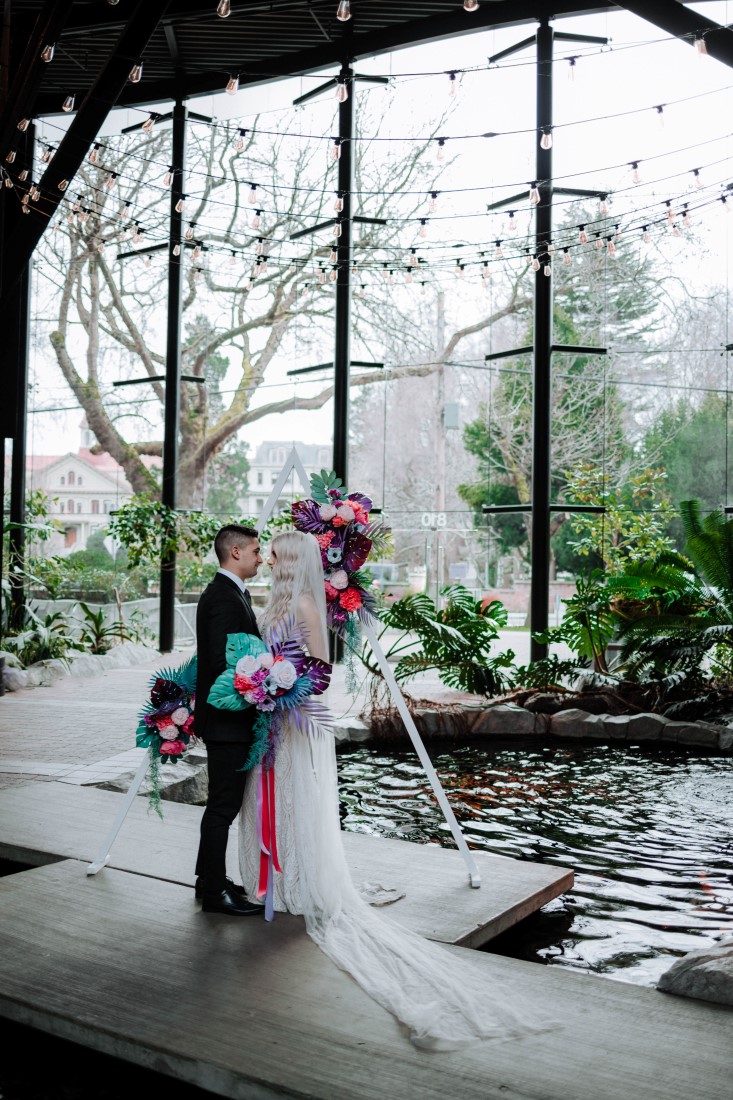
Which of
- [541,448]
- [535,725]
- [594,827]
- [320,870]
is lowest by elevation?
[594,827]

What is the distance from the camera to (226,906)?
3.82 metres

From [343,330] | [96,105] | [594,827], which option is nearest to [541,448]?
[343,330]

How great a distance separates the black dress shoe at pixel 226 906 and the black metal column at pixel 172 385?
29.6 feet

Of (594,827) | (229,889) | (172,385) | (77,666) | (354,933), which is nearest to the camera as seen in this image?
(354,933)

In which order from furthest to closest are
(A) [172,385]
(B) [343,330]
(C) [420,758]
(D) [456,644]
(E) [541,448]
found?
(A) [172,385], (B) [343,330], (E) [541,448], (D) [456,644], (C) [420,758]

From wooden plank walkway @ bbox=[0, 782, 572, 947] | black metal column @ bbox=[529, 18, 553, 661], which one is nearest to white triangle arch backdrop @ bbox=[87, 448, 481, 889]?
wooden plank walkway @ bbox=[0, 782, 572, 947]

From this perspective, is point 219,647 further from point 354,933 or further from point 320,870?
point 354,933

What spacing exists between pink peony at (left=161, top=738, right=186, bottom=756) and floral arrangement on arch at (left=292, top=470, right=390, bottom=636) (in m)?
0.81

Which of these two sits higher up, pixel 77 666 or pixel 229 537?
pixel 229 537

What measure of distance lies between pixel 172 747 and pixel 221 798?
1.62 feet

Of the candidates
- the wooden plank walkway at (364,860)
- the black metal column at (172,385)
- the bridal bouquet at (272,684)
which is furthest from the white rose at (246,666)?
the black metal column at (172,385)

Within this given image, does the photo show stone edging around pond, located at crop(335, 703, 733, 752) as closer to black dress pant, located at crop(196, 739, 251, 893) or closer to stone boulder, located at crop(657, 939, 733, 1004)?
black dress pant, located at crop(196, 739, 251, 893)

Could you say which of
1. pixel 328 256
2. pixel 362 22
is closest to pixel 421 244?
pixel 328 256

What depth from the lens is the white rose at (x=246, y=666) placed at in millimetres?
3645
